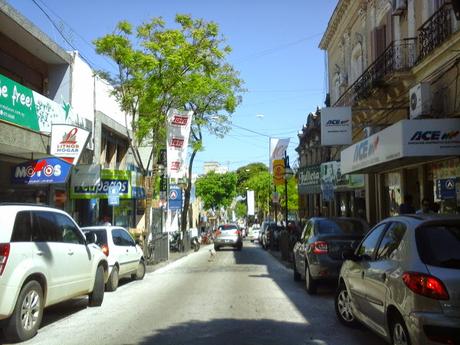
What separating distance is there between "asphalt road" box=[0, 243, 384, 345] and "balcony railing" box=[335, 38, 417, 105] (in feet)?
26.6

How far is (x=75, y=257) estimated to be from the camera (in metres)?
9.24

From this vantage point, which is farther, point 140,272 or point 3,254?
point 140,272

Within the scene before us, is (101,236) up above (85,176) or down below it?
below

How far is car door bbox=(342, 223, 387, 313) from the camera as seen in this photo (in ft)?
22.4

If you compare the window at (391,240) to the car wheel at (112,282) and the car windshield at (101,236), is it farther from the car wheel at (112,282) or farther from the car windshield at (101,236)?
the car windshield at (101,236)

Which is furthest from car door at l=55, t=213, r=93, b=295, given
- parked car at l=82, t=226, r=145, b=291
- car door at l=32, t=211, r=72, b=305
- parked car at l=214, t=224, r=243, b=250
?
parked car at l=214, t=224, r=243, b=250

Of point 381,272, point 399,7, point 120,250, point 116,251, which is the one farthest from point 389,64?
point 381,272

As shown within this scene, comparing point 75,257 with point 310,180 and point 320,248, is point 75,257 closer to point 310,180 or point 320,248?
point 320,248

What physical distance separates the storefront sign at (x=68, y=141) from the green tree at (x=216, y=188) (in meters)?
50.4

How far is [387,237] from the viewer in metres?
6.46

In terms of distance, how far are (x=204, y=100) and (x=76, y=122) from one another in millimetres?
10742

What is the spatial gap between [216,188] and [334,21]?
130 feet

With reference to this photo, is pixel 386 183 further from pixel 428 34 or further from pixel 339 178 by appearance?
pixel 428 34

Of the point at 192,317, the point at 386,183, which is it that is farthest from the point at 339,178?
the point at 192,317
